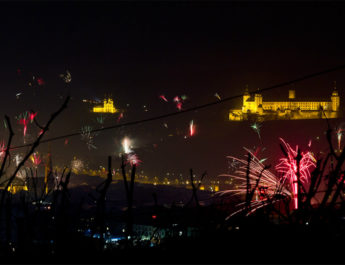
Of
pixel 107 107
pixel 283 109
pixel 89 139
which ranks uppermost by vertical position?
pixel 107 107

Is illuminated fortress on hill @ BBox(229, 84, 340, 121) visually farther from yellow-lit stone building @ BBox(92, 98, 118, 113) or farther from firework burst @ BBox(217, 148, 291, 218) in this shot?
firework burst @ BBox(217, 148, 291, 218)

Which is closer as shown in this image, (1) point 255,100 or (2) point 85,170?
(2) point 85,170

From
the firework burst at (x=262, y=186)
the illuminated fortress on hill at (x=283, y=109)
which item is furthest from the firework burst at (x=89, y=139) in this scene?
the firework burst at (x=262, y=186)

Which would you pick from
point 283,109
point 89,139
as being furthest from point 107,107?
point 283,109

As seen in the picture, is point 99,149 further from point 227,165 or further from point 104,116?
point 227,165

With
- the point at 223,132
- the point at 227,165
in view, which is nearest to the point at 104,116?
the point at 223,132

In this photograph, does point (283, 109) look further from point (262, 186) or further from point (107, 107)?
point (262, 186)

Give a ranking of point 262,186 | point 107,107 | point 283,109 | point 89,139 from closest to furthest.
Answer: point 262,186
point 89,139
point 283,109
point 107,107

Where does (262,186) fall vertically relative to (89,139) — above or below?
below

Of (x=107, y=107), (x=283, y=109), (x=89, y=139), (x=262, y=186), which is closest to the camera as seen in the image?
(x=262, y=186)
